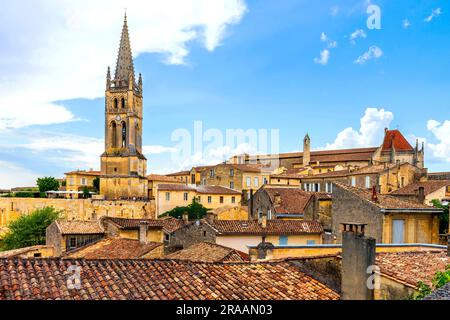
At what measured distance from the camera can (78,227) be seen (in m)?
32.0

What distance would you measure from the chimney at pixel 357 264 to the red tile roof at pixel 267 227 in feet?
41.8

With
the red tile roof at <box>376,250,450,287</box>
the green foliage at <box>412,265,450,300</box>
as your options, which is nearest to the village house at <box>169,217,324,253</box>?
the red tile roof at <box>376,250,450,287</box>

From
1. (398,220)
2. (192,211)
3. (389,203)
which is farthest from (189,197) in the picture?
(398,220)

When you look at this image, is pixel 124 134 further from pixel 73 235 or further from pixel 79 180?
pixel 73 235

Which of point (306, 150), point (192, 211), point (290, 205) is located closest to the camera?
point (290, 205)

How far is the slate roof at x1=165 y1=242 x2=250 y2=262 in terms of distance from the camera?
51.3 ft

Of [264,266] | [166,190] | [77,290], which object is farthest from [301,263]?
[166,190]

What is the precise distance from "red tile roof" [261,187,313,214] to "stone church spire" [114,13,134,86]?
44.4 meters

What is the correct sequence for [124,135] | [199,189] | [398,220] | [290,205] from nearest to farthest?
1. [398,220]
2. [290,205]
3. [199,189]
4. [124,135]

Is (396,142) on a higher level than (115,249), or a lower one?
higher

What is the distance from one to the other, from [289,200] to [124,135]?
4243cm

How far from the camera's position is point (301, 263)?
11.7 metres
